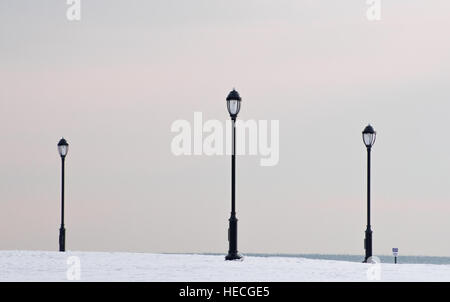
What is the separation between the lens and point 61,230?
40125mm

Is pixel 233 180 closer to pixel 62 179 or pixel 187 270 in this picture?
pixel 187 270

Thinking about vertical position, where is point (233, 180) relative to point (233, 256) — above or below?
above

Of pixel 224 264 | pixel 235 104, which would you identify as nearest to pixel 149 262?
pixel 224 264

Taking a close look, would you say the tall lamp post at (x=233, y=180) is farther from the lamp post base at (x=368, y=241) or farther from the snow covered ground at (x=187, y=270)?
the lamp post base at (x=368, y=241)

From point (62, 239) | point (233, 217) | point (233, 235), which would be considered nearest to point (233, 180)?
point (233, 217)

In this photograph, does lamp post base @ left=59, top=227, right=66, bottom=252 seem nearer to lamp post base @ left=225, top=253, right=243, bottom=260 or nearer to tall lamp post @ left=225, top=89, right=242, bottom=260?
tall lamp post @ left=225, top=89, right=242, bottom=260

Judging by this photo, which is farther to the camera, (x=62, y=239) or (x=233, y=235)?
(x=62, y=239)

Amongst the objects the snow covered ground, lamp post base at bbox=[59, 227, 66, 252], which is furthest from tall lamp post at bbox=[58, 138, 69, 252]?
the snow covered ground

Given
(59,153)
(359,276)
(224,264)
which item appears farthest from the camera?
(59,153)

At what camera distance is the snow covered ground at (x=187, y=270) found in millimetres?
22922

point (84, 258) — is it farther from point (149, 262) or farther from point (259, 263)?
point (259, 263)

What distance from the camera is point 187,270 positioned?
24.8 m

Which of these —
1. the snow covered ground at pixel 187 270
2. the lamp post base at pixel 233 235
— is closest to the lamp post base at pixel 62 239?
the snow covered ground at pixel 187 270
